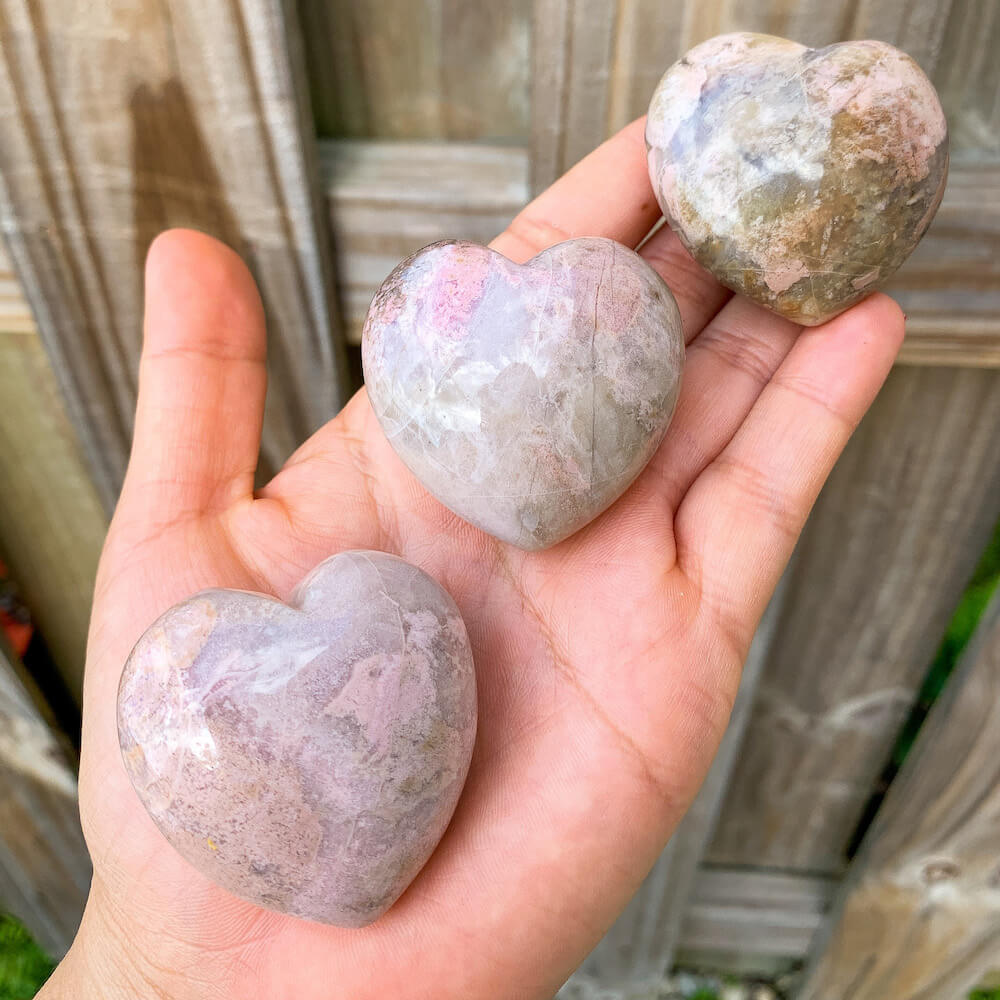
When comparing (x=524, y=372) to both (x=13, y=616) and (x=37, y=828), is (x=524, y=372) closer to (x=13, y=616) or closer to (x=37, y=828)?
(x=13, y=616)

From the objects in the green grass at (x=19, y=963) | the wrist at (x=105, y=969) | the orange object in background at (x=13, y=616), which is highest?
the wrist at (x=105, y=969)

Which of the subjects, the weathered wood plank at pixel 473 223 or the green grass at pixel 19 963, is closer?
the weathered wood plank at pixel 473 223

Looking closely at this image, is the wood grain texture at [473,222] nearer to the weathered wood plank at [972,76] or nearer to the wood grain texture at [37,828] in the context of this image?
the weathered wood plank at [972,76]

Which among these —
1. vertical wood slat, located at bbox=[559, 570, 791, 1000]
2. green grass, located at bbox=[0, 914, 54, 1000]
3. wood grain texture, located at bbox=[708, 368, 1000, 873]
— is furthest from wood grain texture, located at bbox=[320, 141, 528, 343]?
green grass, located at bbox=[0, 914, 54, 1000]

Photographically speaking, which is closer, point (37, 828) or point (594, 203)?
point (594, 203)

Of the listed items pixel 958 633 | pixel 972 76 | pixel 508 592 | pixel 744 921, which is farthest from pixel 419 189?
pixel 744 921

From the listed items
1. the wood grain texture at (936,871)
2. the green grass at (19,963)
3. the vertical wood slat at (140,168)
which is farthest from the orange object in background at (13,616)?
the wood grain texture at (936,871)

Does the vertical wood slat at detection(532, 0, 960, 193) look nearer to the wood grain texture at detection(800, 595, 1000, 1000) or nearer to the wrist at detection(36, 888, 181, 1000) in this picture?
the wood grain texture at detection(800, 595, 1000, 1000)
